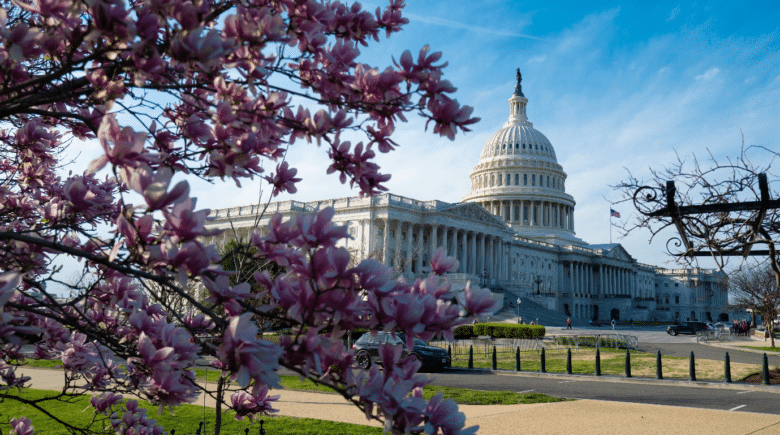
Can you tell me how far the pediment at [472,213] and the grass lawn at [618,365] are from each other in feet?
156

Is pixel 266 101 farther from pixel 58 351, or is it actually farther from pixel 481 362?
pixel 481 362

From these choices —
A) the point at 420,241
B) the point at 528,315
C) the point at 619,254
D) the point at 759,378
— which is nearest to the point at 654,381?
the point at 759,378

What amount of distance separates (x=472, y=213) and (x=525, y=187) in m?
34.9

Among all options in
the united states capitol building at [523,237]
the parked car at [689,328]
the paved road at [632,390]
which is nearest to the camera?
the paved road at [632,390]

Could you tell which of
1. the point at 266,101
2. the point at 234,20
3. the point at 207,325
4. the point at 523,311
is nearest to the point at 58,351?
the point at 207,325

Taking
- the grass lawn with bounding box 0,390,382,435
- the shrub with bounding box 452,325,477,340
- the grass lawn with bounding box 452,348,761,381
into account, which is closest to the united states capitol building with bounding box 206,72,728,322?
the shrub with bounding box 452,325,477,340

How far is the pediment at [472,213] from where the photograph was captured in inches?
3103

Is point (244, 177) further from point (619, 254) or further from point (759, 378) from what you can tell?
point (619, 254)

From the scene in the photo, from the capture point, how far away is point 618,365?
80.3ft

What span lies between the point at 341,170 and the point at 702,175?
6700mm

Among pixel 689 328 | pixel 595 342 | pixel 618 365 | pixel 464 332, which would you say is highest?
pixel 689 328

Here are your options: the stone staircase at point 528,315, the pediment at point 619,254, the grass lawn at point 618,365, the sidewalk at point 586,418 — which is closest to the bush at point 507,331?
the grass lawn at point 618,365

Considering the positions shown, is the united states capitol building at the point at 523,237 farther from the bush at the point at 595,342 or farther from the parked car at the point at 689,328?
the bush at the point at 595,342

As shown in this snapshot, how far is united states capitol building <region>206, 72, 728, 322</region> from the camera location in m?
76.4
